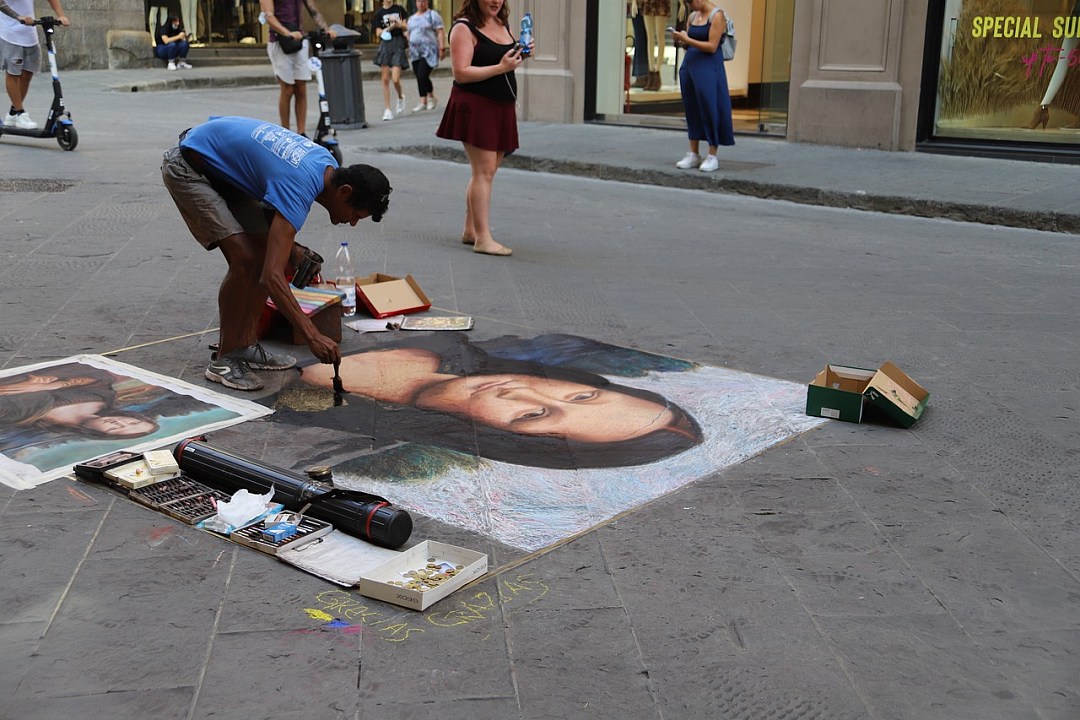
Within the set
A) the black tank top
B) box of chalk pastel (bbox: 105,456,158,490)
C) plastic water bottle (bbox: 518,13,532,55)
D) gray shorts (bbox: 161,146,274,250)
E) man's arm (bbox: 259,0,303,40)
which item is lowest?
box of chalk pastel (bbox: 105,456,158,490)

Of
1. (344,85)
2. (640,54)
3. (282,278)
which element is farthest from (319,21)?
(282,278)

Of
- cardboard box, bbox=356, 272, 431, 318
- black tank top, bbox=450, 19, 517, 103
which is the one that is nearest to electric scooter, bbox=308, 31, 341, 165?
black tank top, bbox=450, 19, 517, 103

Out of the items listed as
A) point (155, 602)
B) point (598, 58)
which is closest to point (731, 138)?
point (598, 58)

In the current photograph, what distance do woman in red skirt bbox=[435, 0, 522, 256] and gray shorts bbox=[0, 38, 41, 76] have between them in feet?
18.5

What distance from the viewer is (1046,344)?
517 centimetres

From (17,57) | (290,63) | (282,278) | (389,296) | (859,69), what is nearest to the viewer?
(282,278)

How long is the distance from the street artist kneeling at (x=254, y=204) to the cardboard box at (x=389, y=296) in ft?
2.61

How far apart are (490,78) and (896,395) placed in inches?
143

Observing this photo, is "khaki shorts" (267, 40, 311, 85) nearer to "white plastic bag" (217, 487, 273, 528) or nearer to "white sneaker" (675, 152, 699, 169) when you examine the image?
"white sneaker" (675, 152, 699, 169)

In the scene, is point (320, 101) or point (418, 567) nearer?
point (418, 567)

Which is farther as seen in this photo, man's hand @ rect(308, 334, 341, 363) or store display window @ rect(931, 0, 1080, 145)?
store display window @ rect(931, 0, 1080, 145)

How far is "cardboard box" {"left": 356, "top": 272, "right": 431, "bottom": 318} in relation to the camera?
545cm

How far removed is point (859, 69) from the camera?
432 inches

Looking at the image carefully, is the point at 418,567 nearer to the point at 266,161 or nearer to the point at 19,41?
the point at 266,161
